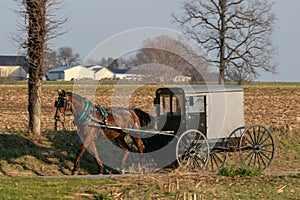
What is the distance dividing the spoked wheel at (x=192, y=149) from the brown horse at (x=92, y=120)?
1.34 metres

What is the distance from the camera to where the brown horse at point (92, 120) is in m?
15.0

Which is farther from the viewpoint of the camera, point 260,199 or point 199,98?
point 199,98

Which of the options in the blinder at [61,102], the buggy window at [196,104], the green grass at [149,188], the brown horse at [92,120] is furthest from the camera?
the buggy window at [196,104]

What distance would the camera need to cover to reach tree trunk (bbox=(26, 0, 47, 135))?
724 inches

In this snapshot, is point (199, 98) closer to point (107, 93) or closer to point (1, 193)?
point (1, 193)

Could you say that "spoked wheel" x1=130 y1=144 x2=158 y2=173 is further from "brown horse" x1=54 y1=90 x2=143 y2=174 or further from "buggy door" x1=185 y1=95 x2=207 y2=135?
"buggy door" x1=185 y1=95 x2=207 y2=135

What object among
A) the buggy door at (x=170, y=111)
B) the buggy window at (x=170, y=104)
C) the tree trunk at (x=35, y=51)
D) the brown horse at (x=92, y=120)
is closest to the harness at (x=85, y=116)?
the brown horse at (x=92, y=120)

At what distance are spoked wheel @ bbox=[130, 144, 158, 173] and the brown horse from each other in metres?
0.22

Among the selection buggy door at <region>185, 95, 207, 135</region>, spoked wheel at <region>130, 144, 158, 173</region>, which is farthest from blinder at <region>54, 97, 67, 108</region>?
buggy door at <region>185, 95, 207, 135</region>

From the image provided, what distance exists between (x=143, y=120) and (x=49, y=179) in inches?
190

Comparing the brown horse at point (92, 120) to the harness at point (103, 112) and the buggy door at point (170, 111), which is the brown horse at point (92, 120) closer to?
the harness at point (103, 112)

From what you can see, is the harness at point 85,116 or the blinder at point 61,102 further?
the harness at point 85,116

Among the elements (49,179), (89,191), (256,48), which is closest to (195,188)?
(89,191)

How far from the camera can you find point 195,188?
1120 centimetres
